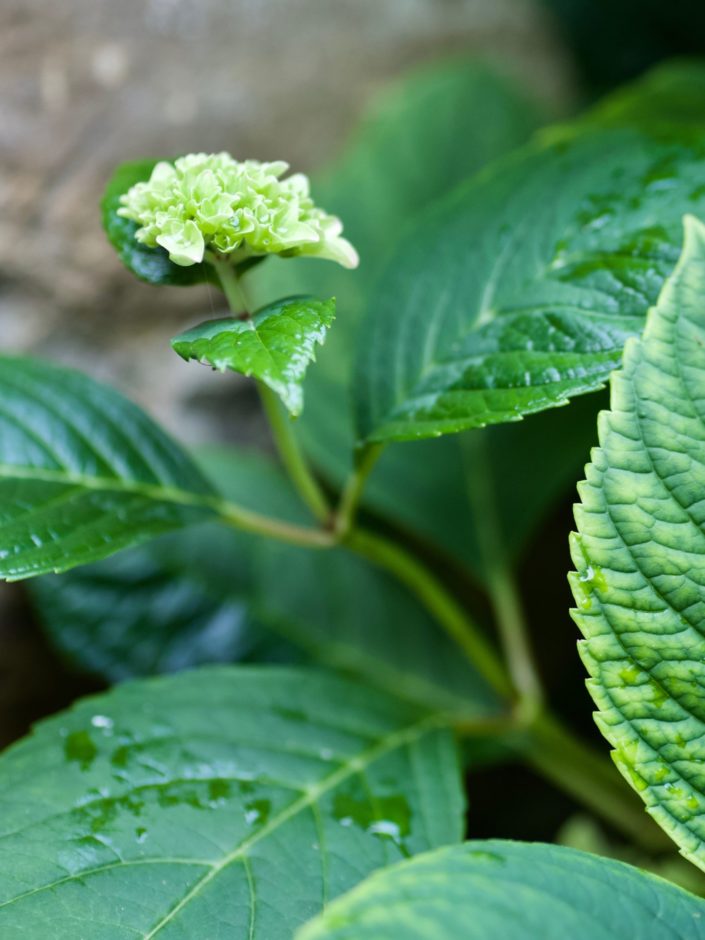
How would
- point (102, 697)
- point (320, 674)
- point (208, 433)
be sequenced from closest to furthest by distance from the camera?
point (102, 697) → point (320, 674) → point (208, 433)

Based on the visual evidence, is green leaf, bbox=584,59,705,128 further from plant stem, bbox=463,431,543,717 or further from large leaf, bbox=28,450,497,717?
large leaf, bbox=28,450,497,717

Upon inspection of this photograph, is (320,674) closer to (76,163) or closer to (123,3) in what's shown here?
(76,163)

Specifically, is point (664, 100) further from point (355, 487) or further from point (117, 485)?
point (117, 485)

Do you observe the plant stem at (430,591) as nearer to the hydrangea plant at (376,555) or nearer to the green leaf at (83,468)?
the hydrangea plant at (376,555)

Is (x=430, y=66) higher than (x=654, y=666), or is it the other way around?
(x=430, y=66)

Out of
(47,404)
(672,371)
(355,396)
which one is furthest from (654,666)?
(47,404)

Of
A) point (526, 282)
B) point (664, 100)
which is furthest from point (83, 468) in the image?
point (664, 100)

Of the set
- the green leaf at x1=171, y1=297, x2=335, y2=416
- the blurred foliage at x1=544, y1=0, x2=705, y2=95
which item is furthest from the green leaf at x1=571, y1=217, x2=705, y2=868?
the blurred foliage at x1=544, y1=0, x2=705, y2=95
